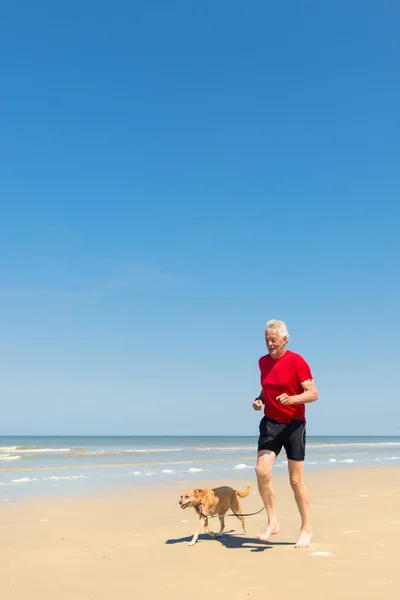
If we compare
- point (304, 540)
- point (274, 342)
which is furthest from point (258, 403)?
point (304, 540)

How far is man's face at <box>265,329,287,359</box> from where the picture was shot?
5.53 metres

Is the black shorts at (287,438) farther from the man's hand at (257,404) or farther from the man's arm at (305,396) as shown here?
the man's arm at (305,396)

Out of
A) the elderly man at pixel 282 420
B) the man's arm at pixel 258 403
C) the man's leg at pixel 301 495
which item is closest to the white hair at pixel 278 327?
the elderly man at pixel 282 420

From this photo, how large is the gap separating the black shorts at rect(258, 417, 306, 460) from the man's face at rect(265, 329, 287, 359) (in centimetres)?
64

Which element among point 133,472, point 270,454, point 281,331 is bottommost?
point 133,472

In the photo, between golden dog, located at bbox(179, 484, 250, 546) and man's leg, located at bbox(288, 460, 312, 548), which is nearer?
man's leg, located at bbox(288, 460, 312, 548)

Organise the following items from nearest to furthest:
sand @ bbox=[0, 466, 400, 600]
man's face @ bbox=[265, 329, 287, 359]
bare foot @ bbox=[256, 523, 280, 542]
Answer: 1. sand @ bbox=[0, 466, 400, 600]
2. bare foot @ bbox=[256, 523, 280, 542]
3. man's face @ bbox=[265, 329, 287, 359]

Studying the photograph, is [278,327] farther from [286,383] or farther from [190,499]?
[190,499]

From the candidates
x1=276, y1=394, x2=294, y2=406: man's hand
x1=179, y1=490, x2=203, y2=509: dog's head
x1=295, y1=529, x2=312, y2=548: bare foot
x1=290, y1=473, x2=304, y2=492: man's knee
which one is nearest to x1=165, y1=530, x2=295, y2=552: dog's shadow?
x1=295, y1=529, x2=312, y2=548: bare foot

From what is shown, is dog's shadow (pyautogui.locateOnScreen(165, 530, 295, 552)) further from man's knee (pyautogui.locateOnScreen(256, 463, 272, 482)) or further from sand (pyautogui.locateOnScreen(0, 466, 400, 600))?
man's knee (pyautogui.locateOnScreen(256, 463, 272, 482))

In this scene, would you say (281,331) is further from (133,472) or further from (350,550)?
(133,472)

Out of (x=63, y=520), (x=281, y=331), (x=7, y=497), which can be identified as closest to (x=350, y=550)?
(x=281, y=331)

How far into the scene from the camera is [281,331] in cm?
557

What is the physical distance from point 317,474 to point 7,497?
27.2 feet
